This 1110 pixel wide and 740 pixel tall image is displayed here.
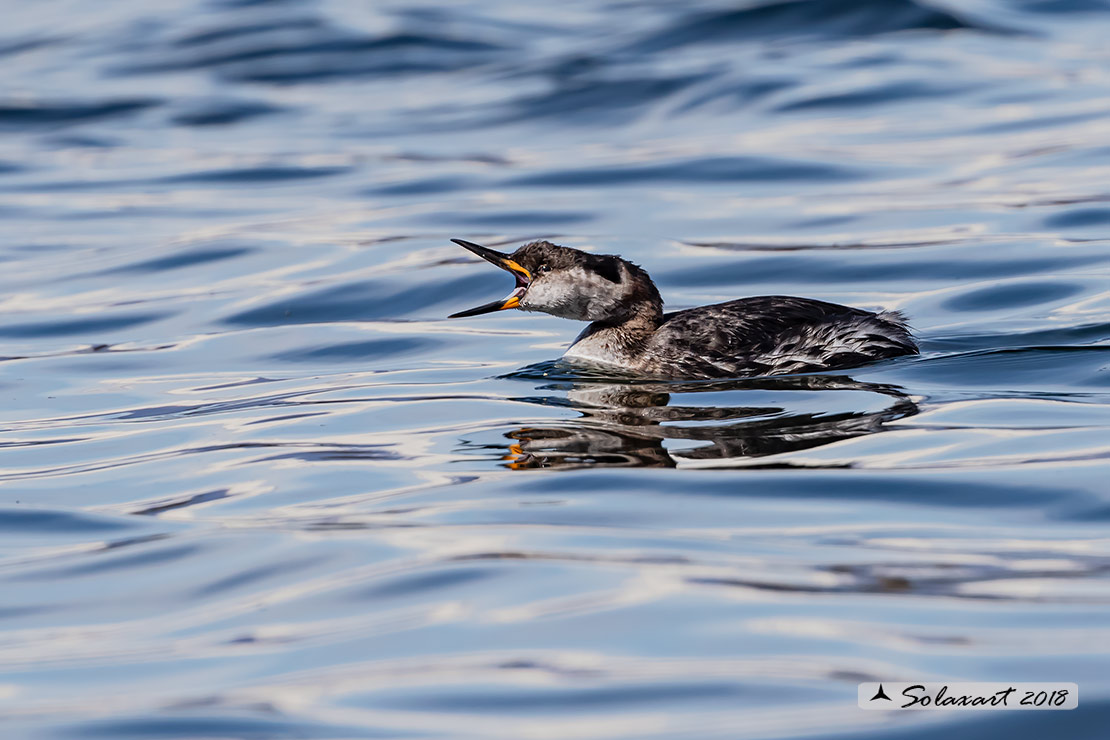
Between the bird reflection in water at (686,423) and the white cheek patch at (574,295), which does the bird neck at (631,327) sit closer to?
the white cheek patch at (574,295)

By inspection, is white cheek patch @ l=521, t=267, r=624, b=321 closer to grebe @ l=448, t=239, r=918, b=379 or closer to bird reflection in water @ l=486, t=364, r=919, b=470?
grebe @ l=448, t=239, r=918, b=379

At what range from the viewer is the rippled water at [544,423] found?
186 inches

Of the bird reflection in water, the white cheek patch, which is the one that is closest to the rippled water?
the bird reflection in water

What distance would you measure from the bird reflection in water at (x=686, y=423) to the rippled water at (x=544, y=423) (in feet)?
0.13

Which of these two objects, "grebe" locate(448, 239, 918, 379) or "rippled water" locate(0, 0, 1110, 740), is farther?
"grebe" locate(448, 239, 918, 379)

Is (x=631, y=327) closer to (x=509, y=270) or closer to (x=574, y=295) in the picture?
(x=574, y=295)

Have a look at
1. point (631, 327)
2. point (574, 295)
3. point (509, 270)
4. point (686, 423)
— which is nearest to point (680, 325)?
point (631, 327)

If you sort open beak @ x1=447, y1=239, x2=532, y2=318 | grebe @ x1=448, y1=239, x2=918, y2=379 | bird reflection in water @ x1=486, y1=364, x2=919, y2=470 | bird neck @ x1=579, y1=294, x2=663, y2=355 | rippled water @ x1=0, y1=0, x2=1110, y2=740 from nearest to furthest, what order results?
rippled water @ x1=0, y1=0, x2=1110, y2=740 → bird reflection in water @ x1=486, y1=364, x2=919, y2=470 → grebe @ x1=448, y1=239, x2=918, y2=379 → open beak @ x1=447, y1=239, x2=532, y2=318 → bird neck @ x1=579, y1=294, x2=663, y2=355

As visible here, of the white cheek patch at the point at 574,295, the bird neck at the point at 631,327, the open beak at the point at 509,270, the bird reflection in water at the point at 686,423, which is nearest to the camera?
the bird reflection in water at the point at 686,423

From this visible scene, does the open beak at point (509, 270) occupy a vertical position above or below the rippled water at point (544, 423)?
above

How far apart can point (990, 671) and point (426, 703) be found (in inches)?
61.6

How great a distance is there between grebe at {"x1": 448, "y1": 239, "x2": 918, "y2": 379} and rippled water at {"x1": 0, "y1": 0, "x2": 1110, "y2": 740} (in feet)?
0.78

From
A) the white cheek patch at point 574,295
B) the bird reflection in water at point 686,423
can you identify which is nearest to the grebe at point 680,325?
the white cheek patch at point 574,295

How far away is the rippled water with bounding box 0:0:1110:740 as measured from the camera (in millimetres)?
4715
